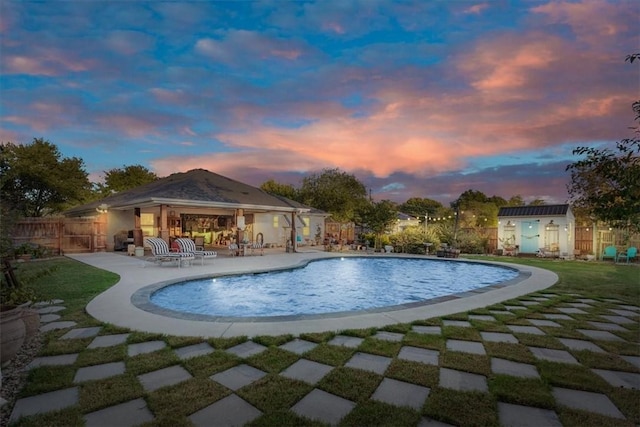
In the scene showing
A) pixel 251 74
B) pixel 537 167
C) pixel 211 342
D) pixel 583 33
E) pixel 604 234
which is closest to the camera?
pixel 211 342

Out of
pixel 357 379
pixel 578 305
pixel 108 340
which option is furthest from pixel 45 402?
pixel 578 305

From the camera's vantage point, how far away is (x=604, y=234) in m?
18.5

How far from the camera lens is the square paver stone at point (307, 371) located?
319 centimetres

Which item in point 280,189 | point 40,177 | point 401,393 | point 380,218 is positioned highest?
point 280,189

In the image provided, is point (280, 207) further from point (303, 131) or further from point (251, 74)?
point (251, 74)

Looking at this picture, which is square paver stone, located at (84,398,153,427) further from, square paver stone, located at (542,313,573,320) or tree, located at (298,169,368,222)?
tree, located at (298,169,368,222)

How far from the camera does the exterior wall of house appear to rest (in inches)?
758

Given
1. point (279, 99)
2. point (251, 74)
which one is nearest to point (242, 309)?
point (251, 74)

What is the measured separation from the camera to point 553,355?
3.84 m

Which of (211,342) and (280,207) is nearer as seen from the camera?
(211,342)

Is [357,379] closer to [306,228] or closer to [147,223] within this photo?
[147,223]

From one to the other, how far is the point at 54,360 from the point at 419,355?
4188 mm

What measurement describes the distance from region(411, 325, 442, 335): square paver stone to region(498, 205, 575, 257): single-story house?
59.8 feet

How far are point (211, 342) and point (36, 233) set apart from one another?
18525 millimetres
